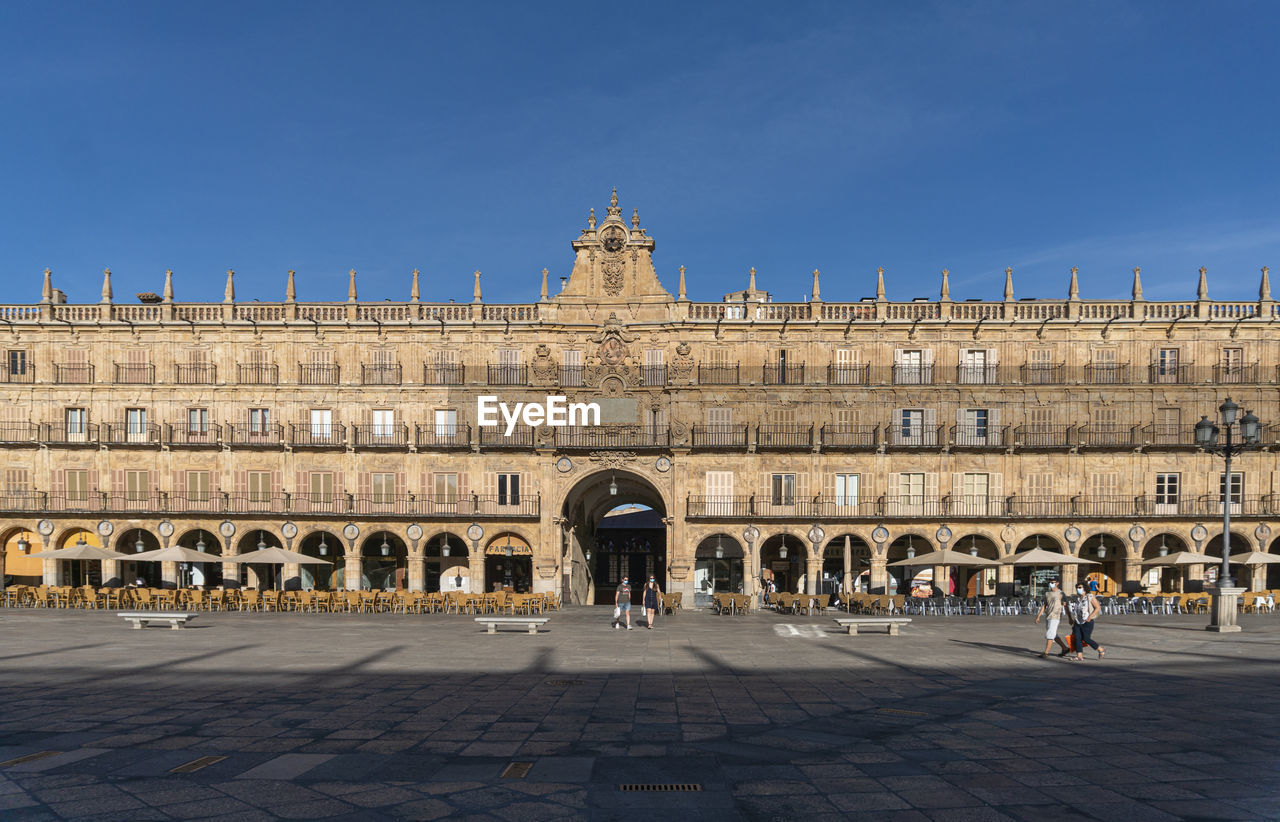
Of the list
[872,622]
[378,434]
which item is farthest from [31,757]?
[378,434]

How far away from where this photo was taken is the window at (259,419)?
46156mm

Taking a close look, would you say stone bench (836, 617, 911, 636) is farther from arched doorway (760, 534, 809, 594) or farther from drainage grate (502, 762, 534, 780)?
drainage grate (502, 762, 534, 780)

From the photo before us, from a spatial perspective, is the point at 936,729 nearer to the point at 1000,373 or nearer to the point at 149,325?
the point at 1000,373

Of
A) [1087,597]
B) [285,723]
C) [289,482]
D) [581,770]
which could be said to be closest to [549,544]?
[289,482]

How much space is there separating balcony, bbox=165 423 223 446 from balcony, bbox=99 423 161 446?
2.07 feet

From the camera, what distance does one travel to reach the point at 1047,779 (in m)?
10.6

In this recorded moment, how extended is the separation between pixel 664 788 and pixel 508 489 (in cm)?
3597

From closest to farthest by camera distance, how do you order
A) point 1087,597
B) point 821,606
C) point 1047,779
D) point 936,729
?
point 1047,779 < point 936,729 < point 1087,597 < point 821,606

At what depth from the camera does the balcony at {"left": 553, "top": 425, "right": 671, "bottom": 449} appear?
4519cm

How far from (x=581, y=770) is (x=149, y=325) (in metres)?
42.8

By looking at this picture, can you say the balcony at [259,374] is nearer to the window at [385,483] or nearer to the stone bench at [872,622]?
the window at [385,483]

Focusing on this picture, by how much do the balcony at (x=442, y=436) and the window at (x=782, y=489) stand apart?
14618 millimetres

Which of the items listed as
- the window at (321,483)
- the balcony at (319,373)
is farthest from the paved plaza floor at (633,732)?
the balcony at (319,373)

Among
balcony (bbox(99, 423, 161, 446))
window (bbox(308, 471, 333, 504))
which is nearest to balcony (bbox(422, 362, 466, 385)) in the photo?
window (bbox(308, 471, 333, 504))
